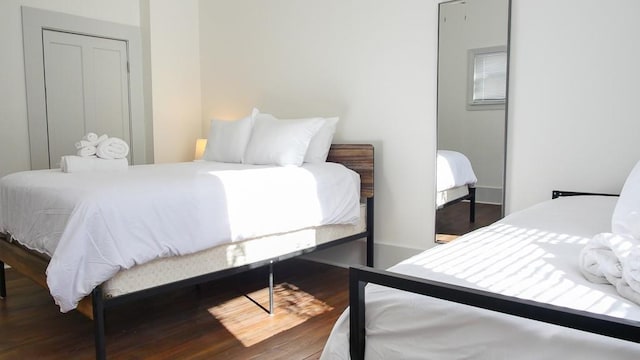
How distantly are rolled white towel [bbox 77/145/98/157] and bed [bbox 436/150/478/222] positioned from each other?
209 centimetres

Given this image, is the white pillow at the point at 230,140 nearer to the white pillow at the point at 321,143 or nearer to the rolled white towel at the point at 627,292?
the white pillow at the point at 321,143

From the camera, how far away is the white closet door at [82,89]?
3730 millimetres

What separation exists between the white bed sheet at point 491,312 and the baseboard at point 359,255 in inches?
70.4

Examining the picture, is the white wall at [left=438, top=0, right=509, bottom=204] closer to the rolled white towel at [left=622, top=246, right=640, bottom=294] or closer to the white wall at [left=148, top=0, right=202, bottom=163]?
the rolled white towel at [left=622, top=246, right=640, bottom=294]

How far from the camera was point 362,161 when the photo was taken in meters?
3.30

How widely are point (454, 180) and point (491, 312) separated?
7.06 ft

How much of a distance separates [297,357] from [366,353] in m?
1.02

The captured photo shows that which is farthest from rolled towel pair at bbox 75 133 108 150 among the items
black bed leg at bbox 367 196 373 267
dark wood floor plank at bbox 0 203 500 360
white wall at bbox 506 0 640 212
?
white wall at bbox 506 0 640 212

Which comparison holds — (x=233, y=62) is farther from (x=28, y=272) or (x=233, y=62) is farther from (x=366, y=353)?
(x=366, y=353)

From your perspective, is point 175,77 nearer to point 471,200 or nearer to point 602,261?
point 471,200

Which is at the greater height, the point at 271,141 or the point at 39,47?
the point at 39,47

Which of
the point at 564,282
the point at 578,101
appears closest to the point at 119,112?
the point at 578,101

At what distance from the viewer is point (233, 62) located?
427 cm

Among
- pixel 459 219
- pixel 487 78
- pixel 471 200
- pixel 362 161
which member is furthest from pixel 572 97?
pixel 362 161
